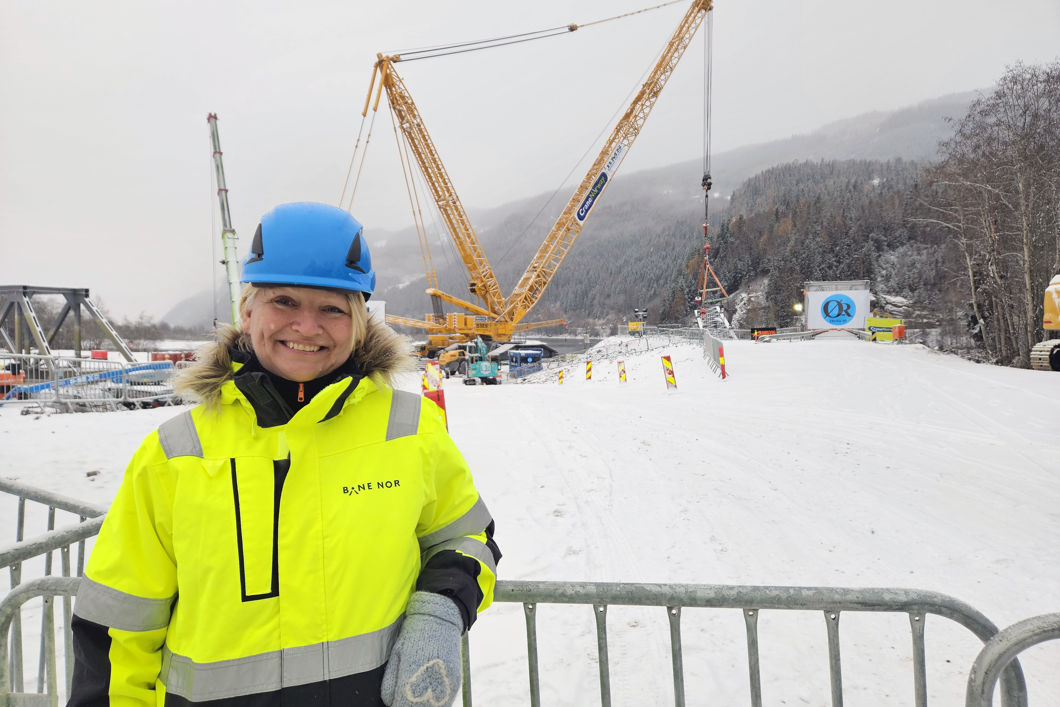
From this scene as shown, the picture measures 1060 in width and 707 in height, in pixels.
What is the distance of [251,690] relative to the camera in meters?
1.28

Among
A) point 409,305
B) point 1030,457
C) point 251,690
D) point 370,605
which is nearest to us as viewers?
point 251,690

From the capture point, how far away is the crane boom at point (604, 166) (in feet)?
108

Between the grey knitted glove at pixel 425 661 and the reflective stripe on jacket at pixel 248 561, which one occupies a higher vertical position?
the reflective stripe on jacket at pixel 248 561

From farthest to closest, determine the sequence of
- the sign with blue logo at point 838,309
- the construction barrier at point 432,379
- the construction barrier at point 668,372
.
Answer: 1. the sign with blue logo at point 838,309
2. the construction barrier at point 668,372
3. the construction barrier at point 432,379

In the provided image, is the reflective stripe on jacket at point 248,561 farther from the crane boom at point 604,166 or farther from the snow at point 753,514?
the crane boom at point 604,166

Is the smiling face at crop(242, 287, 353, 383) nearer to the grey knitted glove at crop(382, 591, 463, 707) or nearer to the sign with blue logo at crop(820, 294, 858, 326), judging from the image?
the grey knitted glove at crop(382, 591, 463, 707)

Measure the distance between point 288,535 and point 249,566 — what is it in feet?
0.39

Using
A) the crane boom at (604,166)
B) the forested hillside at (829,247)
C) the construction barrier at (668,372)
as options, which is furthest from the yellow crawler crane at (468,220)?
the forested hillside at (829,247)

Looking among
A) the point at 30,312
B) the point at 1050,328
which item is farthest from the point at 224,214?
the point at 1050,328

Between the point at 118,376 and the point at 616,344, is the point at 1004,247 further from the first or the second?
the point at 118,376

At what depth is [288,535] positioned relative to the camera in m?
1.33

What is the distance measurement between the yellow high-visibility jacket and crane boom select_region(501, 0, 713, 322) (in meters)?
35.8

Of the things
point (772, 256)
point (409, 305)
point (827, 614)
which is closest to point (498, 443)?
point (827, 614)

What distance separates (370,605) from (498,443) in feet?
24.8
